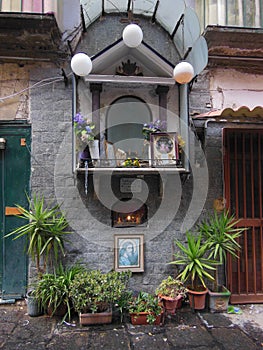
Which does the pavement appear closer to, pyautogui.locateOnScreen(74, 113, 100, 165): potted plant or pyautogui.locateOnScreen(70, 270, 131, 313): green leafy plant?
pyautogui.locateOnScreen(70, 270, 131, 313): green leafy plant

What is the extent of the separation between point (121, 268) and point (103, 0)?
3.39 metres

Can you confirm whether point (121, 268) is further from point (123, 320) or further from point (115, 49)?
point (115, 49)

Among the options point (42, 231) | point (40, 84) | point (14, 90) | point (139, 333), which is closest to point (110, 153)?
point (42, 231)

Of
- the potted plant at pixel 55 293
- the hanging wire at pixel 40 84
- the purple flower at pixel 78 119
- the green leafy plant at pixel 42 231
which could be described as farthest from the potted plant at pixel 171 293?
the hanging wire at pixel 40 84

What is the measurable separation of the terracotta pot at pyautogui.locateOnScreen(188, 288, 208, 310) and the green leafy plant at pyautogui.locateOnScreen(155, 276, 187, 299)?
0.09 meters

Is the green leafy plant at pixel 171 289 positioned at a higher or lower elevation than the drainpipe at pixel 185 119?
lower

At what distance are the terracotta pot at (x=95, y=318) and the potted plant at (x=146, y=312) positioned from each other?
247mm

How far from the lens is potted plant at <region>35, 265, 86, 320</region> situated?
3391mm

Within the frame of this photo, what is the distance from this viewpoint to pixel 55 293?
3398 mm

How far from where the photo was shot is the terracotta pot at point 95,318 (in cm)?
329

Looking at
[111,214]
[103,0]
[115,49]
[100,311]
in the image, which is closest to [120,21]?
[103,0]

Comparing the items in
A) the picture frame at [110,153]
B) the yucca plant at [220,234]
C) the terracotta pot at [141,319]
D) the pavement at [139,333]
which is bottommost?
the pavement at [139,333]

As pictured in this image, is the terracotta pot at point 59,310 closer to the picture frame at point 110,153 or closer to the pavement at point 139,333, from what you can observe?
the pavement at point 139,333

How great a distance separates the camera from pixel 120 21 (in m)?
4.21
